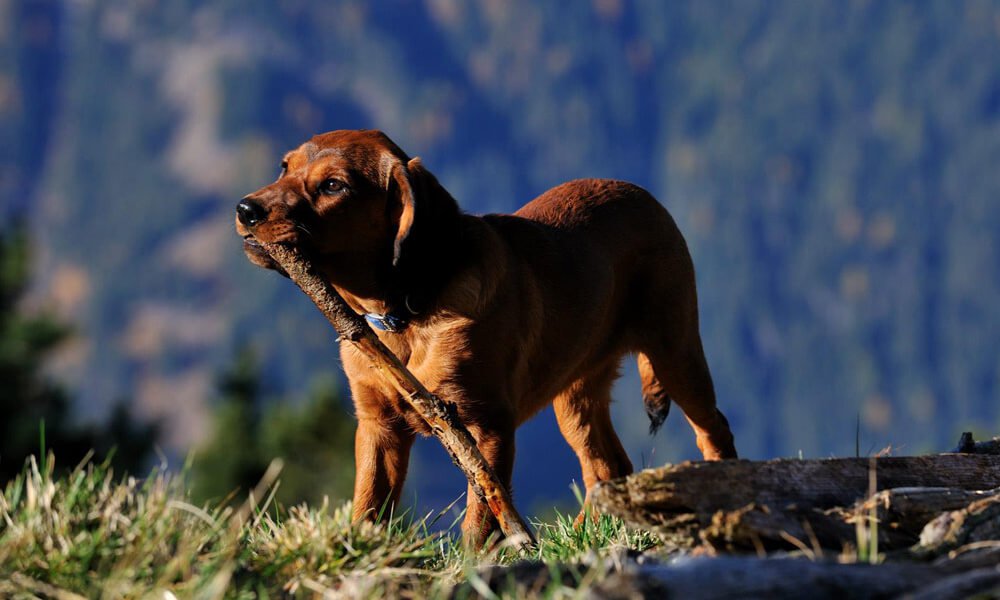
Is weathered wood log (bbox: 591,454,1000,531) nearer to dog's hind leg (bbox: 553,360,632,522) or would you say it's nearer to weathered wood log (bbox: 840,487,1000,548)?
weathered wood log (bbox: 840,487,1000,548)

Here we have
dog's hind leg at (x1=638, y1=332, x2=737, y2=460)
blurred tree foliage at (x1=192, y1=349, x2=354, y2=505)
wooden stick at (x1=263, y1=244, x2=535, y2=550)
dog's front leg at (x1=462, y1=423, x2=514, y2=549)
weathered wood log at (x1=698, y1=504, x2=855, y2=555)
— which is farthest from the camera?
blurred tree foliage at (x1=192, y1=349, x2=354, y2=505)

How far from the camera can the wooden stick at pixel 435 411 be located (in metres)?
3.74

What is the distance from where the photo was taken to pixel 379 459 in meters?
4.63

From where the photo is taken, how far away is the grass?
2.45m

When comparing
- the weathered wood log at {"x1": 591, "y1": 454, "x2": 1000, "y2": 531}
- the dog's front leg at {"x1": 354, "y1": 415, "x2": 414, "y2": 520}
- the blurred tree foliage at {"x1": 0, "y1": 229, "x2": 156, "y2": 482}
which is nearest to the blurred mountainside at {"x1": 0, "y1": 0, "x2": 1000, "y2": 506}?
the blurred tree foliage at {"x1": 0, "y1": 229, "x2": 156, "y2": 482}

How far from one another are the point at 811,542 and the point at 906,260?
553 ft

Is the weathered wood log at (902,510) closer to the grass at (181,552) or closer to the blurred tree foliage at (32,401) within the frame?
the grass at (181,552)

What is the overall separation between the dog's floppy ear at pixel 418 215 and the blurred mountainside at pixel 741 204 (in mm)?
133225

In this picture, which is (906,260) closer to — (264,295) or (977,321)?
(977,321)

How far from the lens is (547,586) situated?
254cm

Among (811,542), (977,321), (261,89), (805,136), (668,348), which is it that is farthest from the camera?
(261,89)

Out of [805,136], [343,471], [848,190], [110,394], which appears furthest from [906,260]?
[343,471]

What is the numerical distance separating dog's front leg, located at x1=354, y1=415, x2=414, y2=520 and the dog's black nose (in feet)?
3.19

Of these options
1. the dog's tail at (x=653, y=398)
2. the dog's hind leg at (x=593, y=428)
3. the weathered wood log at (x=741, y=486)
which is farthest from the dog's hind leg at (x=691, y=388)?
the weathered wood log at (x=741, y=486)
